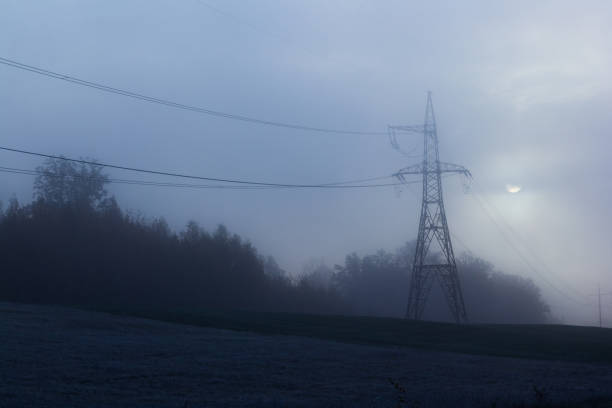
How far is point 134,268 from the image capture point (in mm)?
64500

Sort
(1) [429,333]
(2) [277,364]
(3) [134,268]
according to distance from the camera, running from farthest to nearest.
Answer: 1. (3) [134,268]
2. (1) [429,333]
3. (2) [277,364]

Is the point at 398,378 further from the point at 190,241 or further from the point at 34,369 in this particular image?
the point at 190,241

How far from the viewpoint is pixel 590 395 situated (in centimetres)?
1747

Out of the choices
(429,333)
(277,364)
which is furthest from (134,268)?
(277,364)

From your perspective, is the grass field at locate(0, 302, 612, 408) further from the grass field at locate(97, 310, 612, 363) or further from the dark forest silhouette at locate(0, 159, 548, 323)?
the dark forest silhouette at locate(0, 159, 548, 323)

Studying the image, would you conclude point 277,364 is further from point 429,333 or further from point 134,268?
point 134,268

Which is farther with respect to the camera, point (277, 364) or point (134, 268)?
point (134, 268)

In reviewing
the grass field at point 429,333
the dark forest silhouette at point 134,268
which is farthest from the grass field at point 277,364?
the dark forest silhouette at point 134,268

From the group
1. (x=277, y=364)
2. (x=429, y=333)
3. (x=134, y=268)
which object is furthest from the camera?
(x=134, y=268)

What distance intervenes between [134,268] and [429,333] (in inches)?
1271

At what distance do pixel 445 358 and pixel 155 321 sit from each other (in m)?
14.3

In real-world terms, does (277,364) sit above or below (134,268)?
below

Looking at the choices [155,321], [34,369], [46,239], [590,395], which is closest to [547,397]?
[590,395]

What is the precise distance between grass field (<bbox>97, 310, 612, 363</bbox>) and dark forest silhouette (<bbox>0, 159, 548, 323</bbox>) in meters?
10.1
